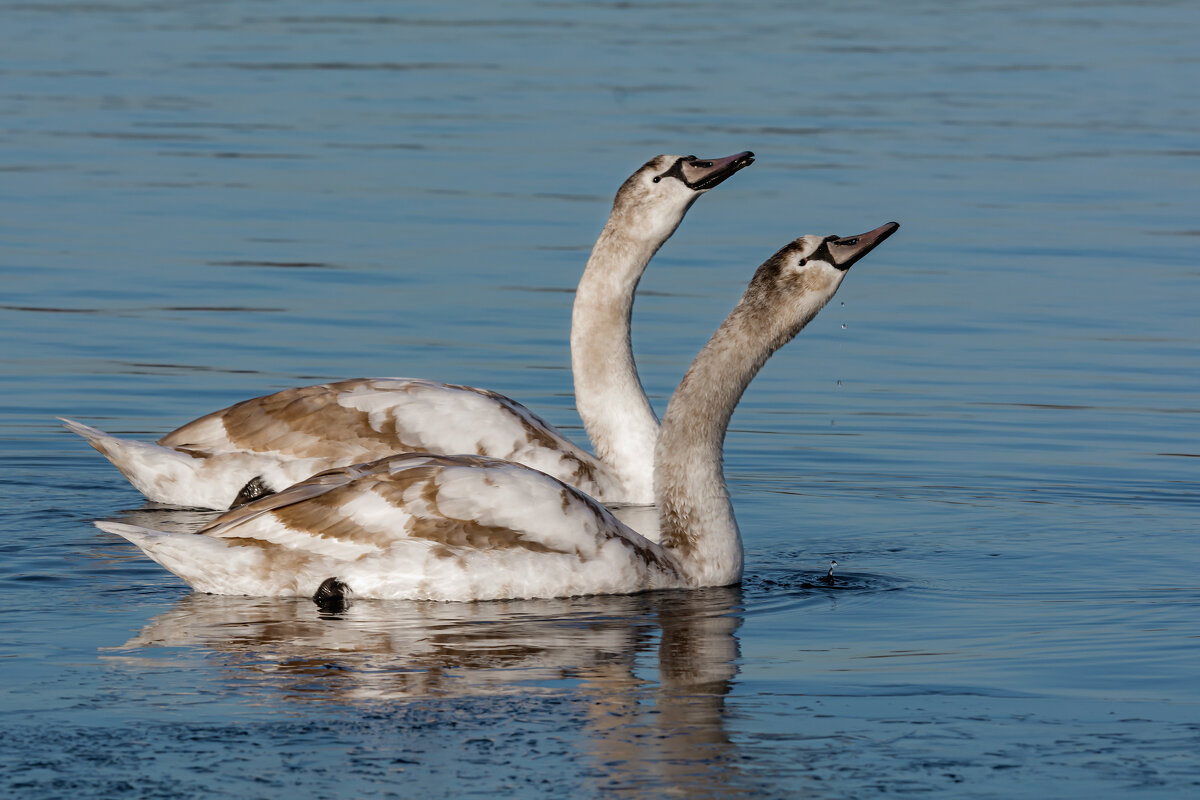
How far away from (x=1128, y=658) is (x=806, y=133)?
65.3 feet

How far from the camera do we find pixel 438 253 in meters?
20.5

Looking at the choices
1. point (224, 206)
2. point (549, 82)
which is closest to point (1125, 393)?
point (224, 206)

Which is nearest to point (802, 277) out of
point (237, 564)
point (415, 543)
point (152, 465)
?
point (415, 543)

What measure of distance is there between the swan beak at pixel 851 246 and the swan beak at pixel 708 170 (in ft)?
9.13

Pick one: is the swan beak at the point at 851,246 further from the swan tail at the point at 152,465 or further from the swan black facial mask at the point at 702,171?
the swan tail at the point at 152,465

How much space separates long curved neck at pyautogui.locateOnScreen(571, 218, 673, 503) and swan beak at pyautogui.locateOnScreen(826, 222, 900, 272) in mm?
3407

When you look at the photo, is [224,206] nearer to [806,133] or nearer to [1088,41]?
[806,133]

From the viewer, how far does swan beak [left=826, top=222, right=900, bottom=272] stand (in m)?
10.4

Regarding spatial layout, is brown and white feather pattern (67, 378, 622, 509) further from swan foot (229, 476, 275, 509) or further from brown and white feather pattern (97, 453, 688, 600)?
brown and white feather pattern (97, 453, 688, 600)

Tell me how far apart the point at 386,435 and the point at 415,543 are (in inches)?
104

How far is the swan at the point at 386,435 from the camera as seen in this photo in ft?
40.9

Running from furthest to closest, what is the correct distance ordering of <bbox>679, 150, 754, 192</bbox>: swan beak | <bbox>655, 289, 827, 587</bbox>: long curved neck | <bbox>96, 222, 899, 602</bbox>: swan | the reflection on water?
1. <bbox>679, 150, 754, 192</bbox>: swan beak
2. <bbox>655, 289, 827, 587</bbox>: long curved neck
3. <bbox>96, 222, 899, 602</bbox>: swan
4. the reflection on water

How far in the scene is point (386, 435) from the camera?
1251 centimetres

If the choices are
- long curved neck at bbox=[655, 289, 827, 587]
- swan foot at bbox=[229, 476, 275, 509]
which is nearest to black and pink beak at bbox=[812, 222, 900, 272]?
long curved neck at bbox=[655, 289, 827, 587]
